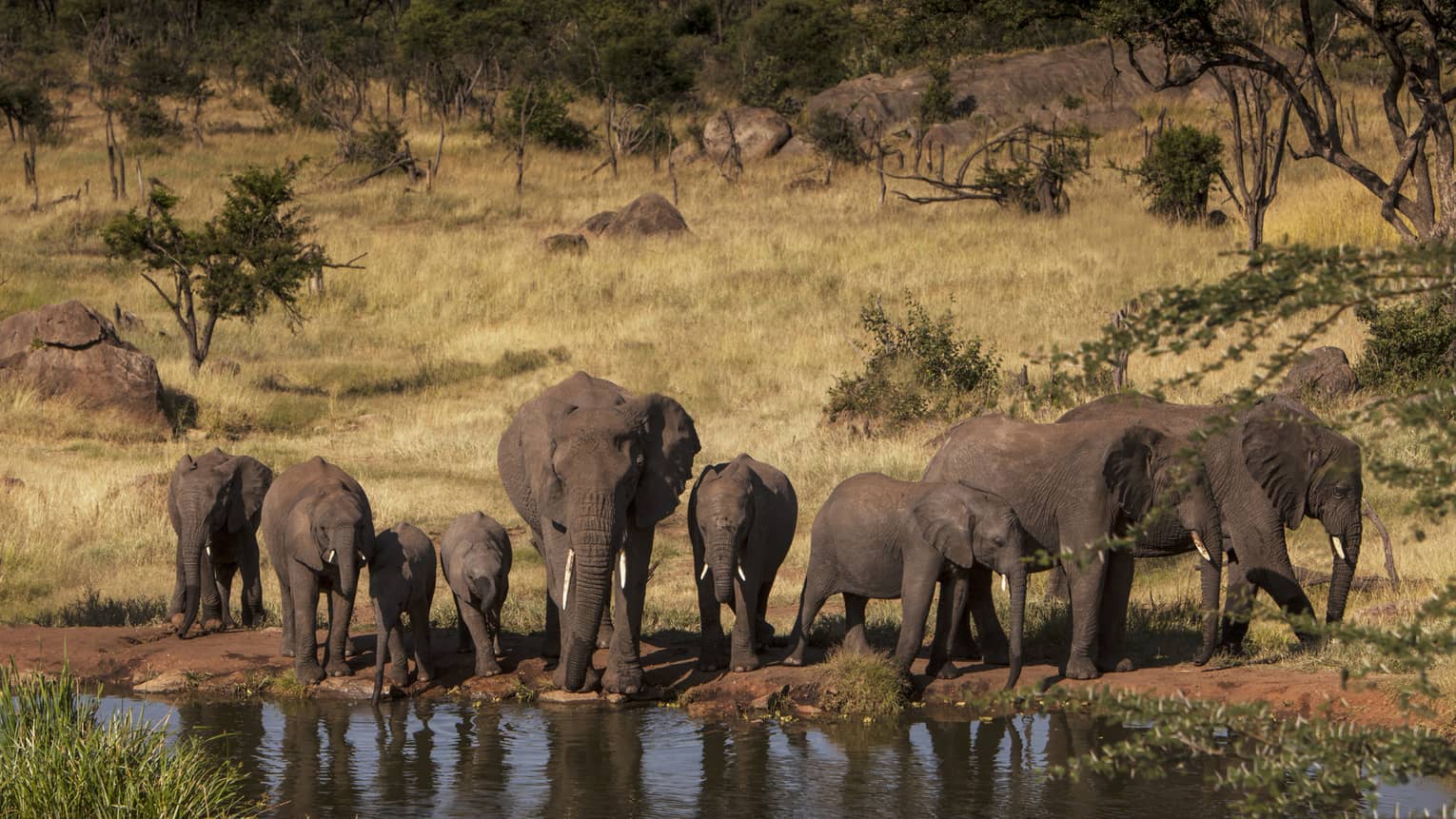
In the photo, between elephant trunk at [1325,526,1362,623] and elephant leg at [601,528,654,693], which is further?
elephant trunk at [1325,526,1362,623]

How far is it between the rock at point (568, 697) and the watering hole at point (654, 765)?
0.45 ft

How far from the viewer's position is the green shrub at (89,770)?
7.98m

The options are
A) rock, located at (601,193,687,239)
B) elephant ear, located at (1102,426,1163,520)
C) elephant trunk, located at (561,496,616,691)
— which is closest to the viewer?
elephant trunk, located at (561,496,616,691)

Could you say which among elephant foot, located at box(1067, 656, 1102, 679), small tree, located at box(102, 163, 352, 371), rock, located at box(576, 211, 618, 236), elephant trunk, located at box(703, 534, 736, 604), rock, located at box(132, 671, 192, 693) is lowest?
rock, located at box(132, 671, 192, 693)

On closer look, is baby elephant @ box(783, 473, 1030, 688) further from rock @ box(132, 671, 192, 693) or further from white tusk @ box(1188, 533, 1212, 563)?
rock @ box(132, 671, 192, 693)

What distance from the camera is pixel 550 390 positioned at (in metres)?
12.3

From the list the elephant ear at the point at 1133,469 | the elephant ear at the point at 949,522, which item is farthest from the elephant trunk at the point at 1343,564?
the elephant ear at the point at 949,522

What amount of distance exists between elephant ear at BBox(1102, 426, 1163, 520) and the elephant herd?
0.05 ft

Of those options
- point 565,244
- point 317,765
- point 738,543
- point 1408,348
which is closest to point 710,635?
point 738,543

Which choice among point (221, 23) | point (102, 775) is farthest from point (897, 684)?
point (221, 23)

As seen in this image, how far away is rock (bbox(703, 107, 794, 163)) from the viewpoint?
5259 centimetres

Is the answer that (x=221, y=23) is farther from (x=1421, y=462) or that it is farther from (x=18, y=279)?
(x=1421, y=462)

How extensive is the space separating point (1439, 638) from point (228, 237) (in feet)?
93.5

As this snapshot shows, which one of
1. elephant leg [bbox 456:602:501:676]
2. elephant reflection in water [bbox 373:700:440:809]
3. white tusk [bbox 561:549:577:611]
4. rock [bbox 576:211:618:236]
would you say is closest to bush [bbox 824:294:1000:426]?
elephant leg [bbox 456:602:501:676]
